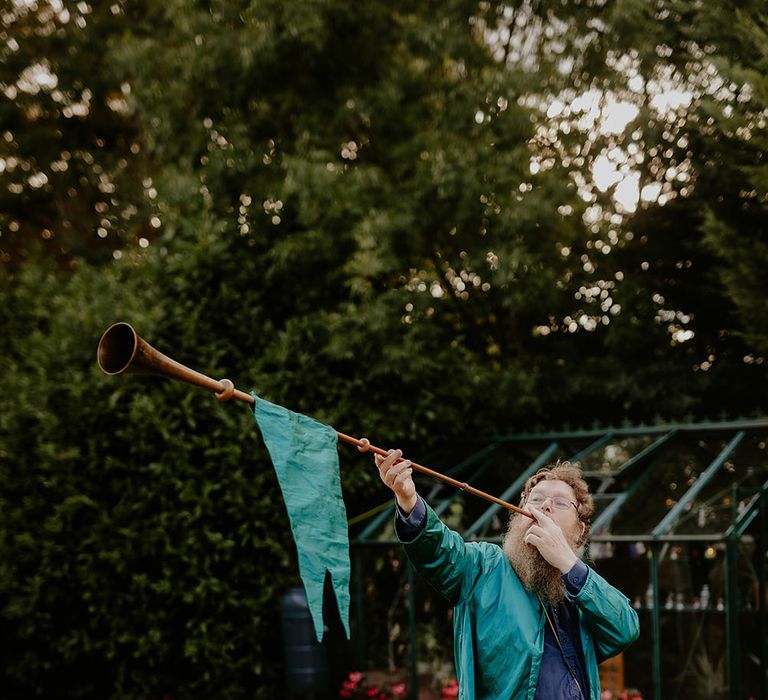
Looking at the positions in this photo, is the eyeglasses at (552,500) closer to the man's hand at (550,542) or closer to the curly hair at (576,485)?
the curly hair at (576,485)

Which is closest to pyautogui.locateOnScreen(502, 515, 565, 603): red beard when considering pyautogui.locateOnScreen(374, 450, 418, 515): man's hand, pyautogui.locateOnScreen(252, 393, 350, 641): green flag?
pyautogui.locateOnScreen(374, 450, 418, 515): man's hand

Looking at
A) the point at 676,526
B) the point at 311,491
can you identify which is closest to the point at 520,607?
the point at 311,491

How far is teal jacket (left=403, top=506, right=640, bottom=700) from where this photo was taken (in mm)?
3121

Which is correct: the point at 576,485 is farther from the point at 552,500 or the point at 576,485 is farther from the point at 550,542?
the point at 550,542

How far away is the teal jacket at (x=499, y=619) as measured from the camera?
3.12 m

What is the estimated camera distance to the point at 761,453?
23.9 ft

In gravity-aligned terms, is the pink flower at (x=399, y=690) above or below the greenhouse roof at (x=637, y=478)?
below

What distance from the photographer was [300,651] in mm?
8164

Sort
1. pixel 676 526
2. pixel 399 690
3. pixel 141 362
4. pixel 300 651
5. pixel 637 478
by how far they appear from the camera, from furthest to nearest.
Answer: pixel 300 651 < pixel 399 690 < pixel 637 478 < pixel 676 526 < pixel 141 362

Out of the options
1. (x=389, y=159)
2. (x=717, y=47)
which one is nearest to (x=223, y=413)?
(x=389, y=159)

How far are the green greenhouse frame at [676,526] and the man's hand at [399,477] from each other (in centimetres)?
395

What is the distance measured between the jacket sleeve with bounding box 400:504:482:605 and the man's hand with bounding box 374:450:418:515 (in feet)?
0.28

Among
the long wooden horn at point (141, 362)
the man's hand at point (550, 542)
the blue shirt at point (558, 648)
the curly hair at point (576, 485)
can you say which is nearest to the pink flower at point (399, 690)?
the curly hair at point (576, 485)

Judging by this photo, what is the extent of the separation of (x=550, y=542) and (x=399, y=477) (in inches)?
22.0
